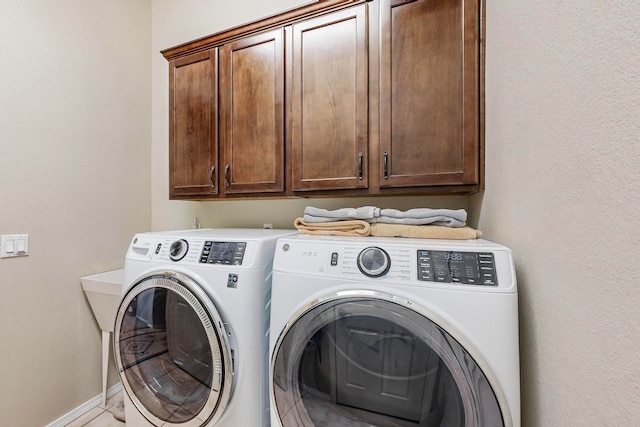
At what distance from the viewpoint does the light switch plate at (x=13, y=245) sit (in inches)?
55.7

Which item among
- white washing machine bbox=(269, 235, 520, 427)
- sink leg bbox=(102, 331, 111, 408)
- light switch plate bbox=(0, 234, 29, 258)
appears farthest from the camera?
sink leg bbox=(102, 331, 111, 408)

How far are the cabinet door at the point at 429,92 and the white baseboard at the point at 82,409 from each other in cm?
231

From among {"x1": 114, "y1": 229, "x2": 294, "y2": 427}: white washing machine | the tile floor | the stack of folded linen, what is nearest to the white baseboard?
the tile floor

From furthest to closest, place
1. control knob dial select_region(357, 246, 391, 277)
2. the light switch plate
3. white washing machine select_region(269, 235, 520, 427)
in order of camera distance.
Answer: the light switch plate → control knob dial select_region(357, 246, 391, 277) → white washing machine select_region(269, 235, 520, 427)

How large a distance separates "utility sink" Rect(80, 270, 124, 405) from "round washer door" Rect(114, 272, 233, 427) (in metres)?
0.58

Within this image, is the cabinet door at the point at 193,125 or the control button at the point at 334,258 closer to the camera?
the control button at the point at 334,258

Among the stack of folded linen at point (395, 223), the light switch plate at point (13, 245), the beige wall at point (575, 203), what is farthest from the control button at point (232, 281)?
the light switch plate at point (13, 245)

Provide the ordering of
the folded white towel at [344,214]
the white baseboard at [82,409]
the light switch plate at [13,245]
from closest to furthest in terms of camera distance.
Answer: the folded white towel at [344,214], the light switch plate at [13,245], the white baseboard at [82,409]

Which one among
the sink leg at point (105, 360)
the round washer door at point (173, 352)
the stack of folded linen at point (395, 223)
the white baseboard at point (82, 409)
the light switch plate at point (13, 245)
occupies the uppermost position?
the stack of folded linen at point (395, 223)

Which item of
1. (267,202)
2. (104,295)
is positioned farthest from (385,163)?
(104,295)

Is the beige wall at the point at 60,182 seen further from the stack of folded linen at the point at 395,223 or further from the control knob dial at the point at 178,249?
the stack of folded linen at the point at 395,223

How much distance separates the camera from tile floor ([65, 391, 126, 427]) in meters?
1.66

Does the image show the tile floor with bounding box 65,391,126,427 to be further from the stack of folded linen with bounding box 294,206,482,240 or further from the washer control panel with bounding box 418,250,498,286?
the washer control panel with bounding box 418,250,498,286

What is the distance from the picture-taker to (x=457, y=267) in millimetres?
770
